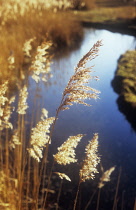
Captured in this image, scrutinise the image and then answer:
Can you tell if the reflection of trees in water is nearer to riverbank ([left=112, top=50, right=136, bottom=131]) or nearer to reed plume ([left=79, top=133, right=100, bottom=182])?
riverbank ([left=112, top=50, right=136, bottom=131])

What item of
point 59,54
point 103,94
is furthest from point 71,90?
point 59,54

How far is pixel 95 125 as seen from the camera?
507cm

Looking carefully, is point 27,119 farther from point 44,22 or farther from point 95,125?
point 44,22

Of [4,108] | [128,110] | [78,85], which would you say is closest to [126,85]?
[128,110]

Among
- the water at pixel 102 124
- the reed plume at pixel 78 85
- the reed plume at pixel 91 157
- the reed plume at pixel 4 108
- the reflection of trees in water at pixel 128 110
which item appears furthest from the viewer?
the reflection of trees in water at pixel 128 110

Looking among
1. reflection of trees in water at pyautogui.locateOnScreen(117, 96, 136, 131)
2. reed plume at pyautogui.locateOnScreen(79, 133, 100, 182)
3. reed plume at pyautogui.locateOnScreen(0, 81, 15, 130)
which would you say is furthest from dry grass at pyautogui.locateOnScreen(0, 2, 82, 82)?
reed plume at pyautogui.locateOnScreen(79, 133, 100, 182)

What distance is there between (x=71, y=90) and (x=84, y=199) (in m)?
2.42

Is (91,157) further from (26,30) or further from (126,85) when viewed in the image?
(26,30)

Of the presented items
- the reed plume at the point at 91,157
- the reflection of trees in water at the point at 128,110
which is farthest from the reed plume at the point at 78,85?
the reflection of trees in water at the point at 128,110

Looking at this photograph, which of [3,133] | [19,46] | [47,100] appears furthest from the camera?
[19,46]

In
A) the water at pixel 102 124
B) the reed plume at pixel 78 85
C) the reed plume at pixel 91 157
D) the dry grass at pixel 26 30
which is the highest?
the dry grass at pixel 26 30

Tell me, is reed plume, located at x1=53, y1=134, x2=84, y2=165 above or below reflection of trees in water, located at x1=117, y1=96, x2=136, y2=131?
below

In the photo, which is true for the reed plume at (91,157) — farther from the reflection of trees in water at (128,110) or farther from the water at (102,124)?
the reflection of trees in water at (128,110)

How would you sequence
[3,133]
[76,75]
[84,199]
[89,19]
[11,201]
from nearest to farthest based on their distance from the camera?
1. [76,75]
2. [11,201]
3. [84,199]
4. [3,133]
5. [89,19]
